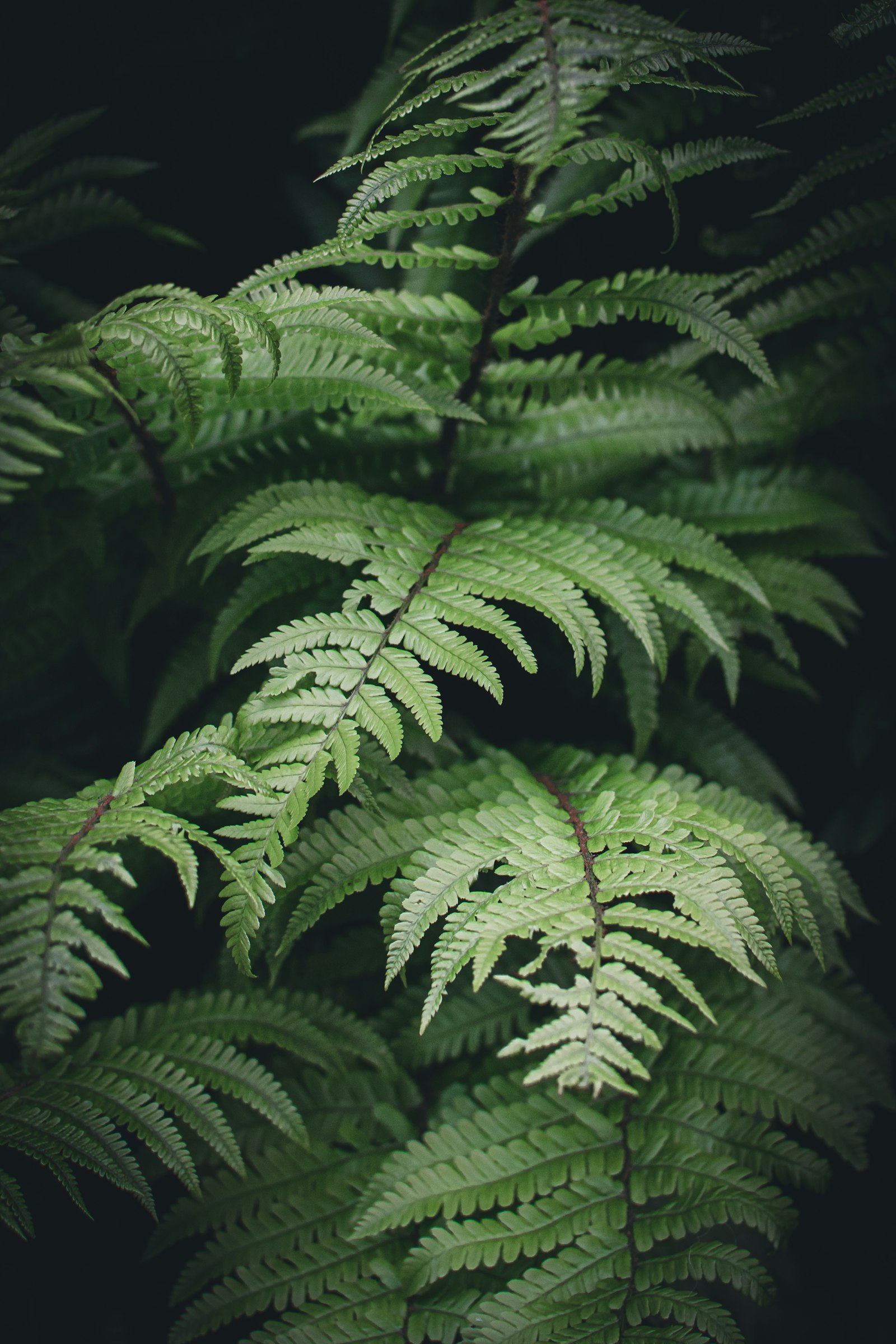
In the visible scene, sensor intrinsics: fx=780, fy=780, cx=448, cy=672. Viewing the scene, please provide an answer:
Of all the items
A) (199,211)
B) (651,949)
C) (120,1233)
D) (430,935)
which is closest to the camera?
(651,949)

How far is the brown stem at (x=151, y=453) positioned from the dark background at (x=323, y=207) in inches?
34.5

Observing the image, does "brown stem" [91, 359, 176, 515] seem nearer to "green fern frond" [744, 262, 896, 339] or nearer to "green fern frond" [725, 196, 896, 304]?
"green fern frond" [725, 196, 896, 304]

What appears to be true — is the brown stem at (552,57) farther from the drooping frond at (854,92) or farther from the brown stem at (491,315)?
the drooping frond at (854,92)

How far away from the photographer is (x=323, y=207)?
1.94 meters

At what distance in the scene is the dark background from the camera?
72.1 inches

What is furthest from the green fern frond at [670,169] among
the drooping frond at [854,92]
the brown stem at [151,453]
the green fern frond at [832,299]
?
the brown stem at [151,453]

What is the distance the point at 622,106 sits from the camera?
1.67m

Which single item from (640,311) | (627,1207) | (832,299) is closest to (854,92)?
(832,299)

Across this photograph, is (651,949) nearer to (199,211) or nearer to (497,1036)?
(497,1036)

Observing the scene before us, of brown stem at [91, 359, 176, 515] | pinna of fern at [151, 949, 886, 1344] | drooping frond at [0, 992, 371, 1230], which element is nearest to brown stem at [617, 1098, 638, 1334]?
pinna of fern at [151, 949, 886, 1344]

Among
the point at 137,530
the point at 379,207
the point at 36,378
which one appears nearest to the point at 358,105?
the point at 379,207

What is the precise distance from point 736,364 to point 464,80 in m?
1.29

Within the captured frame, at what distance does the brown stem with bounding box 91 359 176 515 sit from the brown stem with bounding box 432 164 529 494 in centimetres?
53

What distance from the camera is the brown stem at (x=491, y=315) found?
1.19m
